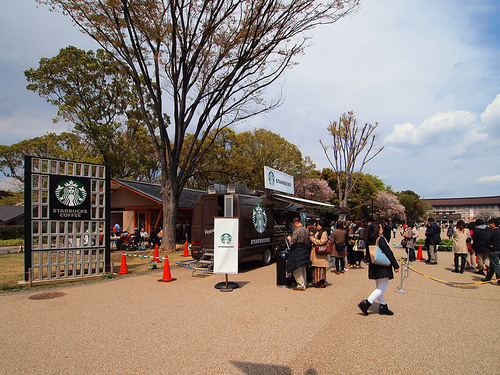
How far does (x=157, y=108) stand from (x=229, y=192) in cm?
739

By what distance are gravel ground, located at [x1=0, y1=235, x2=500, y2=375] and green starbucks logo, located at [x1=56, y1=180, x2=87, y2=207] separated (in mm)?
2495

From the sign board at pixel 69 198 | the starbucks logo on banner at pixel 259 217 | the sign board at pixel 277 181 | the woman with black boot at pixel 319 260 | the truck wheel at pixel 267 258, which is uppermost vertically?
the sign board at pixel 277 181

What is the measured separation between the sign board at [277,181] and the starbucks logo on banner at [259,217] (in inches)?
48.9

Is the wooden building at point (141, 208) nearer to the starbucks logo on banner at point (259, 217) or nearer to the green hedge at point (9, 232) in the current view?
the green hedge at point (9, 232)

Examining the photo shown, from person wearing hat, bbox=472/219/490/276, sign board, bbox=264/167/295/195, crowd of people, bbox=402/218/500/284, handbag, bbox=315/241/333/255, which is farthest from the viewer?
sign board, bbox=264/167/295/195

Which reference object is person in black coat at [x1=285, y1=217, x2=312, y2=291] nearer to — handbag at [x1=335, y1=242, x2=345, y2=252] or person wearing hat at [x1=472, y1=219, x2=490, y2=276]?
handbag at [x1=335, y1=242, x2=345, y2=252]

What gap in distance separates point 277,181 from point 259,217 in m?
3.29

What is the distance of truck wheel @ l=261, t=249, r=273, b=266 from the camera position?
12.1 meters

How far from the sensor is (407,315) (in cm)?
590

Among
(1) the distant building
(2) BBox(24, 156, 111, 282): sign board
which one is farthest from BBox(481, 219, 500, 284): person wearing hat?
(1) the distant building

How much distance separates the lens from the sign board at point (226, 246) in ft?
26.6

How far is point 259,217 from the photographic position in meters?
11.6

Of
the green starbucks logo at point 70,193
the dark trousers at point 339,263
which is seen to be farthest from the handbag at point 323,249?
the green starbucks logo at point 70,193

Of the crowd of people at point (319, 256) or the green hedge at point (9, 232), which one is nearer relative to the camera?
the crowd of people at point (319, 256)
